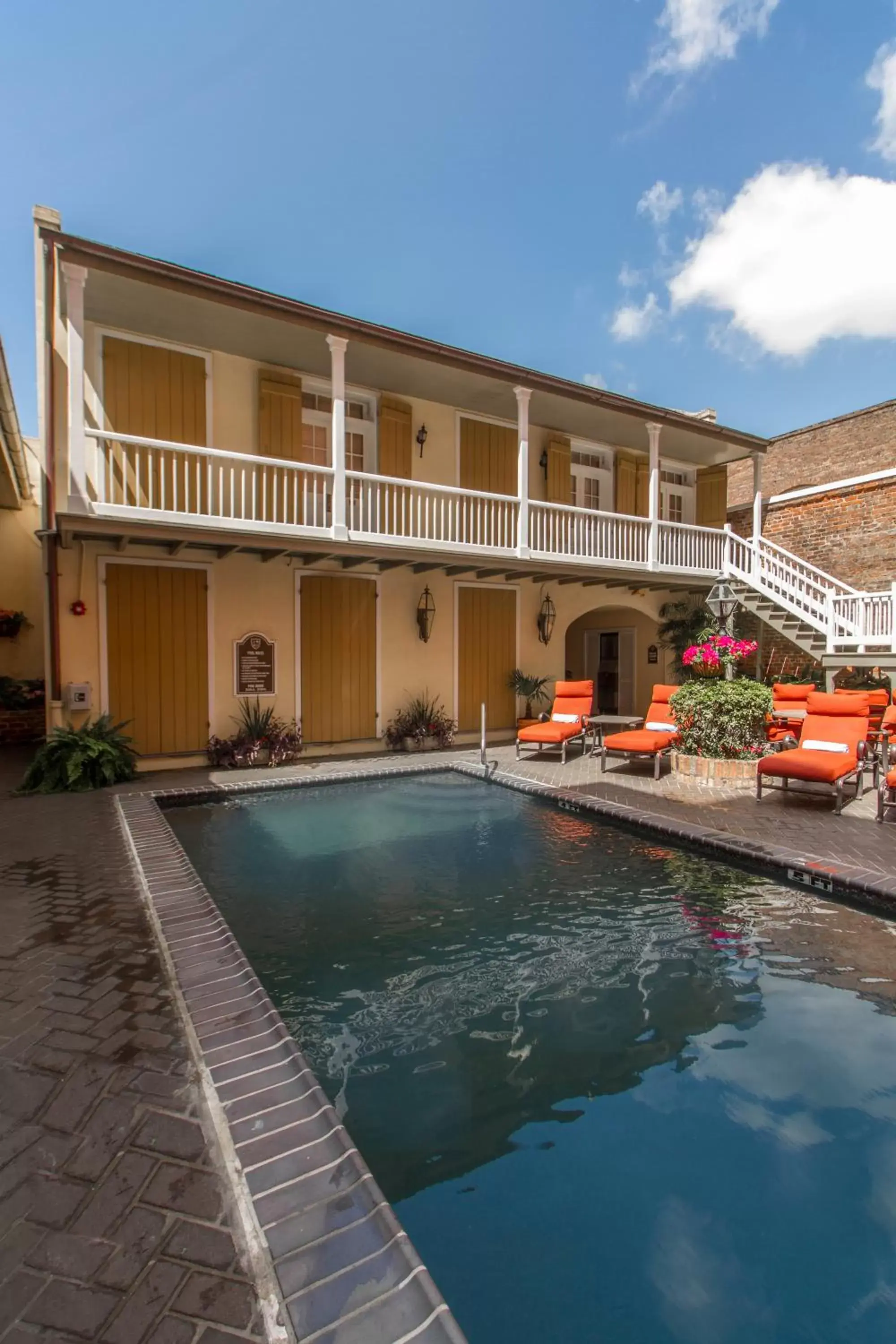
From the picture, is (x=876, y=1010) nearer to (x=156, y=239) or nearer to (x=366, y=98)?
(x=156, y=239)

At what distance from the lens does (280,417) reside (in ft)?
31.4

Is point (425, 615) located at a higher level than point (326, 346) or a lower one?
lower

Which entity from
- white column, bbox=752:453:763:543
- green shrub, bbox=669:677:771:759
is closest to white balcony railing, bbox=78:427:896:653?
white column, bbox=752:453:763:543

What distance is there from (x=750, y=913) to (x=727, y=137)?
12694mm

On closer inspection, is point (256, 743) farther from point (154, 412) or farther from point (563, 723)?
point (154, 412)

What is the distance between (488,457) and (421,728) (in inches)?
196

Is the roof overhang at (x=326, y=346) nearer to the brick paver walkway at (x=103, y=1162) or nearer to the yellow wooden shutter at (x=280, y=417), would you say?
the yellow wooden shutter at (x=280, y=417)

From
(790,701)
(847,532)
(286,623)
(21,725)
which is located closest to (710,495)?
(847,532)

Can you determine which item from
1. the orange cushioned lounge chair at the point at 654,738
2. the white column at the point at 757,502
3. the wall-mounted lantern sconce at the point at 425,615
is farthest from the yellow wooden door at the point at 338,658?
the white column at the point at 757,502

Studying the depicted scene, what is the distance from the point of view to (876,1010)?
3301 mm

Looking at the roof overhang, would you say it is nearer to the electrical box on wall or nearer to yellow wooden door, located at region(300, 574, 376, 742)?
yellow wooden door, located at region(300, 574, 376, 742)

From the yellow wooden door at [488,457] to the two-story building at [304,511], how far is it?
1.5 inches

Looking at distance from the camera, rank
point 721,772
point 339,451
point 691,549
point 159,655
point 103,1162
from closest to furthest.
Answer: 1. point 103,1162
2. point 721,772
3. point 339,451
4. point 159,655
5. point 691,549

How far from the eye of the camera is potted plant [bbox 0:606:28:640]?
11711 millimetres
